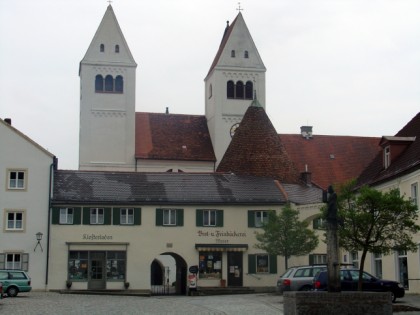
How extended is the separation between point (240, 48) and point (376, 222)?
2197 inches

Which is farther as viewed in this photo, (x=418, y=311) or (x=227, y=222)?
(x=227, y=222)

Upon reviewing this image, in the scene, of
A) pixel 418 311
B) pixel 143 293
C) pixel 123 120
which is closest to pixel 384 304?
pixel 418 311

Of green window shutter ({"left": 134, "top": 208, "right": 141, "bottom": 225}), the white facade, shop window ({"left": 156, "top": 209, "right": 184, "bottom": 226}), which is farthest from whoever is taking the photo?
shop window ({"left": 156, "top": 209, "right": 184, "bottom": 226})

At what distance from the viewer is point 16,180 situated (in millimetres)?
54375

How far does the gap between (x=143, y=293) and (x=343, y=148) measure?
37.7 meters

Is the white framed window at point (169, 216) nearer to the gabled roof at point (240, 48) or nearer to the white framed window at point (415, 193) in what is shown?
the white framed window at point (415, 193)

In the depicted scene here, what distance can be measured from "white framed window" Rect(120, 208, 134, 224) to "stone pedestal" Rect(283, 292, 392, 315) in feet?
101

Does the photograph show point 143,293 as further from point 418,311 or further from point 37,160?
point 418,311

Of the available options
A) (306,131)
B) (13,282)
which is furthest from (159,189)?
(306,131)

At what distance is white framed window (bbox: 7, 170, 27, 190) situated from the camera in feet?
178

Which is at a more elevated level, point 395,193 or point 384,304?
point 395,193

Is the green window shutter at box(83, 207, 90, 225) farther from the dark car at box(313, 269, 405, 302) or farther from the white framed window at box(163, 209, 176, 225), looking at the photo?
the dark car at box(313, 269, 405, 302)

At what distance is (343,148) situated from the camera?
82.8 metres

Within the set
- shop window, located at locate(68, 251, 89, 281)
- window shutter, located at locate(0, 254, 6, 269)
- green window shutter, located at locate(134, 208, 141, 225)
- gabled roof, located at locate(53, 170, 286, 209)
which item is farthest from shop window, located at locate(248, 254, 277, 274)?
window shutter, located at locate(0, 254, 6, 269)
